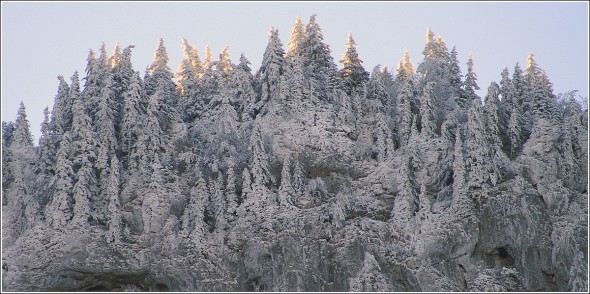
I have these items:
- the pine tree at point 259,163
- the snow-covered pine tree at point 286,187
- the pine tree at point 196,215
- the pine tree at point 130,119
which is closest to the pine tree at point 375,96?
the snow-covered pine tree at point 286,187

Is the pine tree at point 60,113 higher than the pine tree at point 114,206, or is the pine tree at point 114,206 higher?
the pine tree at point 60,113

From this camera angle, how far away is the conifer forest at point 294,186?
5062 centimetres

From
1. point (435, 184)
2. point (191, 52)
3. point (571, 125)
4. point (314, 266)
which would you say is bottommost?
point (314, 266)

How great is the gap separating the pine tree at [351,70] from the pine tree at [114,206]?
15741 millimetres

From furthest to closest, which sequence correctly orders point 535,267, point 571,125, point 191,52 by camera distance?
point 191,52
point 571,125
point 535,267

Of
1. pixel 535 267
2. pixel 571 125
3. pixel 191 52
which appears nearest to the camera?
pixel 535 267

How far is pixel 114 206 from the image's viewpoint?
52.9 meters

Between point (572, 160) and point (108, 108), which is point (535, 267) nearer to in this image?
point (572, 160)

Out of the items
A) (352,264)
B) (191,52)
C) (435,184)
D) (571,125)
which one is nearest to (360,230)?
(352,264)

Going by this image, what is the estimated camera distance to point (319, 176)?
55.3m

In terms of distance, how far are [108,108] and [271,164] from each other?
33.3ft

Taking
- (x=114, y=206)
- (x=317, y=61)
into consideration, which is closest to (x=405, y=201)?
(x=317, y=61)

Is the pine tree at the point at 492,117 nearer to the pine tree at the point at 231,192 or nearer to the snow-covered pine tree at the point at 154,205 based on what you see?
the pine tree at the point at 231,192

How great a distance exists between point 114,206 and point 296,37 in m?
18.2
